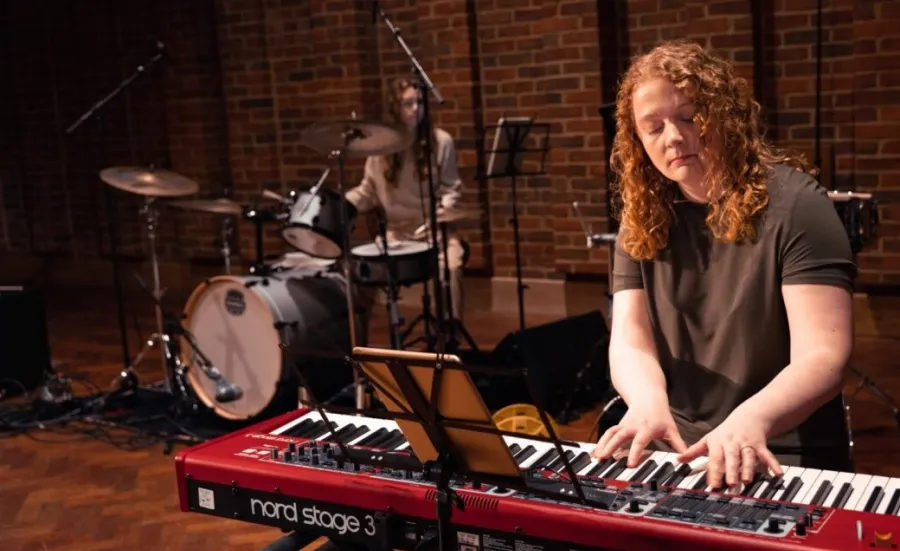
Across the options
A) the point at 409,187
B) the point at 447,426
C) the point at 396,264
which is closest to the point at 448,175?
the point at 409,187

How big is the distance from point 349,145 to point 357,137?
0.06 meters

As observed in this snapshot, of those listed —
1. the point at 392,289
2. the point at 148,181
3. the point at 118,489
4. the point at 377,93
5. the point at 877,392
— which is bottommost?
the point at 118,489

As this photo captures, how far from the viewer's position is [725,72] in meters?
2.05

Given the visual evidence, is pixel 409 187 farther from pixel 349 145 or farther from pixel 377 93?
pixel 377 93

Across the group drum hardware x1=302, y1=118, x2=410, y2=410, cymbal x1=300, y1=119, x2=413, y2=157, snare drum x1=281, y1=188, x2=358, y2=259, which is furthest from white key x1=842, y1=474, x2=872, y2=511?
cymbal x1=300, y1=119, x2=413, y2=157

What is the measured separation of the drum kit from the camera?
493 cm

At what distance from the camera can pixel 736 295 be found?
2082 mm

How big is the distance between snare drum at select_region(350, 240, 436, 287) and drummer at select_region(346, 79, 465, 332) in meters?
0.56

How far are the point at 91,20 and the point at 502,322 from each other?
4.60 metres

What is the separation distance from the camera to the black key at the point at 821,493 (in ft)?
5.60

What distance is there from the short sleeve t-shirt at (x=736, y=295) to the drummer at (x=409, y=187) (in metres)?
3.74

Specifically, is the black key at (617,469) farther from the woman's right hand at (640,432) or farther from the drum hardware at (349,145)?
the drum hardware at (349,145)

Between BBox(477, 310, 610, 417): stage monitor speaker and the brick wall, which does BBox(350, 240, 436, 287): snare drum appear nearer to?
BBox(477, 310, 610, 417): stage monitor speaker

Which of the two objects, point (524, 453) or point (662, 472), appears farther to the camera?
point (524, 453)
